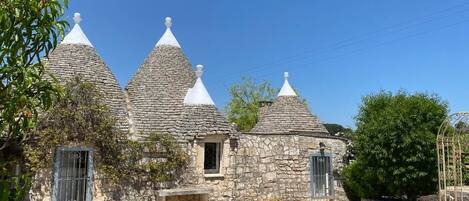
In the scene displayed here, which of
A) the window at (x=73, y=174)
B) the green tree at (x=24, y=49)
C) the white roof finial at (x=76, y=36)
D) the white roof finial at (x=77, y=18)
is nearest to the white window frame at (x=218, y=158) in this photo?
the window at (x=73, y=174)

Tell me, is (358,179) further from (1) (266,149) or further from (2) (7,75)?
(2) (7,75)

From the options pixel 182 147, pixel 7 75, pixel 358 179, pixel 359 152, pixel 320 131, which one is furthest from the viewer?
pixel 320 131

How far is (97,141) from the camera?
12.9m

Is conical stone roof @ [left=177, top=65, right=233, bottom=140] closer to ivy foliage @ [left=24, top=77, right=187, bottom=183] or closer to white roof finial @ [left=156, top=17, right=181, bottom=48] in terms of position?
ivy foliage @ [left=24, top=77, right=187, bottom=183]

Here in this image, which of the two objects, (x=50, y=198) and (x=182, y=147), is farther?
(x=182, y=147)

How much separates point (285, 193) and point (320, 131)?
405cm

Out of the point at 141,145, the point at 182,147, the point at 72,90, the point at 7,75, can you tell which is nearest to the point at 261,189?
the point at 182,147

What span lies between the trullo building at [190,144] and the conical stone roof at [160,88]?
0.04 meters

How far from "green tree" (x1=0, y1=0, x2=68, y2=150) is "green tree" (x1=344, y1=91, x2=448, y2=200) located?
11571mm

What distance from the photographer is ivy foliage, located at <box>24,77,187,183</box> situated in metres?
12.0

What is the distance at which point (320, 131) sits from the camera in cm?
1962

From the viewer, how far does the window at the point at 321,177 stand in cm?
1745

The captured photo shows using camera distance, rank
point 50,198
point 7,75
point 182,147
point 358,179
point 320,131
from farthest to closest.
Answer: point 320,131 < point 358,179 < point 182,147 < point 50,198 < point 7,75

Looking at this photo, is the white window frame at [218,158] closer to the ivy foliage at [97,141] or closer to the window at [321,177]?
the ivy foliage at [97,141]
